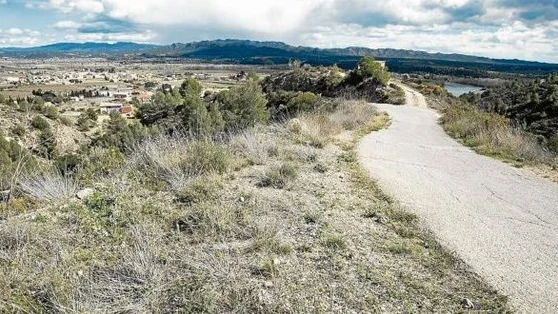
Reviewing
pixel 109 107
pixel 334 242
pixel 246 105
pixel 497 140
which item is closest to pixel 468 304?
pixel 334 242

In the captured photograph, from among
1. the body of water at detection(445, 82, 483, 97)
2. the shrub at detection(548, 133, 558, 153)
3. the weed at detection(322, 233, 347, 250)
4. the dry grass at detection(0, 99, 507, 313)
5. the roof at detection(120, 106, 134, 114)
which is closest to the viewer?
the dry grass at detection(0, 99, 507, 313)

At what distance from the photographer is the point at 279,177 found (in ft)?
21.8

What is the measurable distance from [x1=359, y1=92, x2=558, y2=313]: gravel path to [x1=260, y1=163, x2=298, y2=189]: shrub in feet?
5.03

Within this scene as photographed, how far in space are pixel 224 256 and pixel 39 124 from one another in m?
47.4

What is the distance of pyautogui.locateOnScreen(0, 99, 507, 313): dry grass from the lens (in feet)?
11.3

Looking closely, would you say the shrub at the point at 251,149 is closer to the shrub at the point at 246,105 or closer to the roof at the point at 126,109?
the shrub at the point at 246,105

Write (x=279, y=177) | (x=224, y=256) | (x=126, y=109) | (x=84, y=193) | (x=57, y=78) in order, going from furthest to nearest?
(x=57, y=78) → (x=126, y=109) → (x=279, y=177) → (x=84, y=193) → (x=224, y=256)

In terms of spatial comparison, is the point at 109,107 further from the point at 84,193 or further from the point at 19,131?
the point at 84,193

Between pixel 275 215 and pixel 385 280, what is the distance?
1.85m

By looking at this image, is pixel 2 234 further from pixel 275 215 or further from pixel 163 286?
pixel 275 215

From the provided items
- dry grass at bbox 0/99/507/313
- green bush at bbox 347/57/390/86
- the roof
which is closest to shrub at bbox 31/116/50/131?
the roof

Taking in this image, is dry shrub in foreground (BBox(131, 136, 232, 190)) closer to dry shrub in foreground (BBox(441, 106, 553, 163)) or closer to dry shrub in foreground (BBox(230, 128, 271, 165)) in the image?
dry shrub in foreground (BBox(230, 128, 271, 165))

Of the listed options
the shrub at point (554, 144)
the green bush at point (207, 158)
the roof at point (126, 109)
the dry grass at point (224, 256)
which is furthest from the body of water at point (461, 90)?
the roof at point (126, 109)

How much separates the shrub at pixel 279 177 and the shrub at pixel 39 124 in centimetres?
4336
